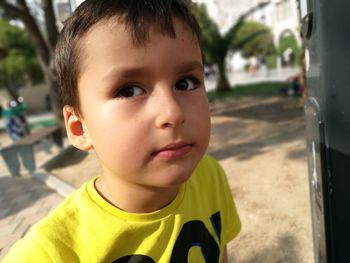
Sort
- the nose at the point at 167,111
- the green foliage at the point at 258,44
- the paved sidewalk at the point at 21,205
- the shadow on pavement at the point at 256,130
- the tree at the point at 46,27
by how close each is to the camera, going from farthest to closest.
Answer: the green foliage at the point at 258,44, the tree at the point at 46,27, the shadow on pavement at the point at 256,130, the paved sidewalk at the point at 21,205, the nose at the point at 167,111

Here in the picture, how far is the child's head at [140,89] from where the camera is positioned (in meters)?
0.94

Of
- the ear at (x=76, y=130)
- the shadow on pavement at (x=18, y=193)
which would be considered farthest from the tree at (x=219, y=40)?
the ear at (x=76, y=130)

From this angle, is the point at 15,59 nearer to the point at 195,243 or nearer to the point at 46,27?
the point at 46,27

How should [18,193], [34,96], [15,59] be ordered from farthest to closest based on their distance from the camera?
[34,96] < [15,59] < [18,193]

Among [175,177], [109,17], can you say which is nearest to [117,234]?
[175,177]

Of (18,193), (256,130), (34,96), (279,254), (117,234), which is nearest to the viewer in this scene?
(117,234)

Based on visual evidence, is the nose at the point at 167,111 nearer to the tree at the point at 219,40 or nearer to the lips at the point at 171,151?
the lips at the point at 171,151

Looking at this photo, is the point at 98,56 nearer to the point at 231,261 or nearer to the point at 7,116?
the point at 231,261

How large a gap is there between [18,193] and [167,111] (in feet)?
13.2

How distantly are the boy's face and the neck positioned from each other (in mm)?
112

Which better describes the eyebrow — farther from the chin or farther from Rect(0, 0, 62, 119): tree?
Rect(0, 0, 62, 119): tree

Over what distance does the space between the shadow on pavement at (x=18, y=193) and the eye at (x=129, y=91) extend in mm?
3057

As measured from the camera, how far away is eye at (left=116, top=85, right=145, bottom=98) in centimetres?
96

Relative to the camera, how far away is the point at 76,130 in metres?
1.15
